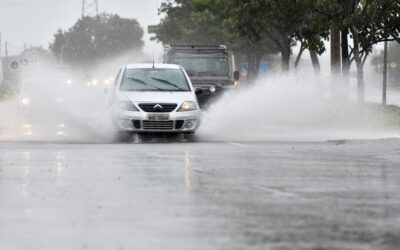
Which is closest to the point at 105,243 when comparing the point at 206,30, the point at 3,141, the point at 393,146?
the point at 393,146

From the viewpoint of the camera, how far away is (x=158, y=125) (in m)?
24.0

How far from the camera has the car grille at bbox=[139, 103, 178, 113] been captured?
23.9 m

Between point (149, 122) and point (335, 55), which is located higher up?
point (335, 55)

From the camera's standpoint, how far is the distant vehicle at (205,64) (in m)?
33.9

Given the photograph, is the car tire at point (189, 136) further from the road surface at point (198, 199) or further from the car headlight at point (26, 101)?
the car headlight at point (26, 101)

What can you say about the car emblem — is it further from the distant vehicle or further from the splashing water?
the distant vehicle

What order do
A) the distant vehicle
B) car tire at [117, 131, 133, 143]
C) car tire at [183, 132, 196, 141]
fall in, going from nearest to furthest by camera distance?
car tire at [117, 131, 133, 143]
car tire at [183, 132, 196, 141]
the distant vehicle

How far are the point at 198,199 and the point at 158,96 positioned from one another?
12.2m

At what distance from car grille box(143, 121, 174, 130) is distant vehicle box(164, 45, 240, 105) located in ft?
31.2

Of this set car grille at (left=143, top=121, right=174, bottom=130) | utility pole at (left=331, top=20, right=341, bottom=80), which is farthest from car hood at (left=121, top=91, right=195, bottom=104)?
utility pole at (left=331, top=20, right=341, bottom=80)

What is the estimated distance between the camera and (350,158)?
18797 millimetres

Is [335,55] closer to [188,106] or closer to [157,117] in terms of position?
[188,106]

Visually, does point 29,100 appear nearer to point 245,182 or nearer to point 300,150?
point 300,150

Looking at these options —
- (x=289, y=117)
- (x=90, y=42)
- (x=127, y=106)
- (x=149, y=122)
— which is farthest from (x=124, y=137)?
(x=90, y=42)
